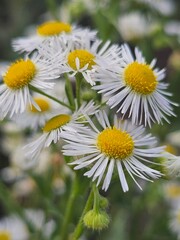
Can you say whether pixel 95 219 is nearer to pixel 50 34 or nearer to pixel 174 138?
pixel 50 34

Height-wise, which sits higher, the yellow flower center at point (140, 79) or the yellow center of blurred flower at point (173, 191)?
the yellow flower center at point (140, 79)

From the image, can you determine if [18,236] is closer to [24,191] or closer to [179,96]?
[24,191]

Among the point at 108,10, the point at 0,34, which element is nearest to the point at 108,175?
the point at 108,10

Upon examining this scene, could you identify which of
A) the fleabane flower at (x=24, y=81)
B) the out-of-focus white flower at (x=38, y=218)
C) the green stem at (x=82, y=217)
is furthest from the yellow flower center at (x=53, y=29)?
the out-of-focus white flower at (x=38, y=218)

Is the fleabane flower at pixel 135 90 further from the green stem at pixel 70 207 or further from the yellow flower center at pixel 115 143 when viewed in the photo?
the green stem at pixel 70 207

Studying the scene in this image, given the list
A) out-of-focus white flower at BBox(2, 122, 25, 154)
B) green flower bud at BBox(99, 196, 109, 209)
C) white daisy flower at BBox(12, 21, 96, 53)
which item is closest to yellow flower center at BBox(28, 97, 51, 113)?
white daisy flower at BBox(12, 21, 96, 53)
